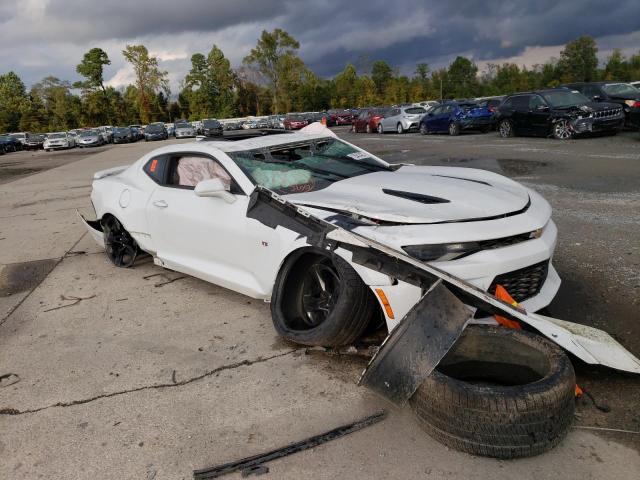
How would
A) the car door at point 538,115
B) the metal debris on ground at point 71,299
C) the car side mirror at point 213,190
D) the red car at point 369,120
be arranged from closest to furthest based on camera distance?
the car side mirror at point 213,190, the metal debris on ground at point 71,299, the car door at point 538,115, the red car at point 369,120

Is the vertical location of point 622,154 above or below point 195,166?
below

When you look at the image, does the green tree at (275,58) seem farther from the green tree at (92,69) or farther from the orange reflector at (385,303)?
the orange reflector at (385,303)

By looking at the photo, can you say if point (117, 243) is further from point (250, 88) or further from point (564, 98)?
point (250, 88)

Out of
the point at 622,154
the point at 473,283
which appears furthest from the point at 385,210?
the point at 622,154

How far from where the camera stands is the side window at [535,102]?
52.0 ft

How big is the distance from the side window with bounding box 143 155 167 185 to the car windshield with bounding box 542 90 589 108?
1363cm

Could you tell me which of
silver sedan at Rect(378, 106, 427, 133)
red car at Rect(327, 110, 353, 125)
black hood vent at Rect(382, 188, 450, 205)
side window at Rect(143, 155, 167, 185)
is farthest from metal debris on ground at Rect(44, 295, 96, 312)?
red car at Rect(327, 110, 353, 125)

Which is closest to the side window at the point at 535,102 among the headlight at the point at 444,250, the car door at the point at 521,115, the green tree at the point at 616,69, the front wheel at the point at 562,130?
the car door at the point at 521,115

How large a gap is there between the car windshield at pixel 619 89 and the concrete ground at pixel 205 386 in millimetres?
12022

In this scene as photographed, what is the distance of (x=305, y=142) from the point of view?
15.5ft

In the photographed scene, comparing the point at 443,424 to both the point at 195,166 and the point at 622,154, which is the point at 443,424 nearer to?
the point at 195,166

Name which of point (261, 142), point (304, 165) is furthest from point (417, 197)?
point (261, 142)

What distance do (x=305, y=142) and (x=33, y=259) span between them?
4.24 meters

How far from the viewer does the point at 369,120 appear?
28.9m
